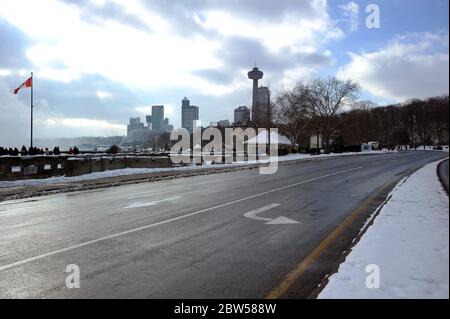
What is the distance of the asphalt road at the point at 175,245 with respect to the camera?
193 inches

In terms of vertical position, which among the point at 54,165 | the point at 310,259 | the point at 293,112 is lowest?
the point at 310,259

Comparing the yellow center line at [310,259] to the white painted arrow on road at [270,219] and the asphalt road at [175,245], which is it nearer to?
the asphalt road at [175,245]

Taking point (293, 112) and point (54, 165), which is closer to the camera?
point (54, 165)

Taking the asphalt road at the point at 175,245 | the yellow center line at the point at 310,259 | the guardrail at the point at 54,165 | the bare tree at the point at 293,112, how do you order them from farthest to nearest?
the bare tree at the point at 293,112
the guardrail at the point at 54,165
the asphalt road at the point at 175,245
the yellow center line at the point at 310,259

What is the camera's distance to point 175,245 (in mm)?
6875

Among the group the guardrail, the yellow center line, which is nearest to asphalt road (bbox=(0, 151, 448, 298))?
the yellow center line

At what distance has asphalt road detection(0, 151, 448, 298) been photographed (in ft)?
16.1

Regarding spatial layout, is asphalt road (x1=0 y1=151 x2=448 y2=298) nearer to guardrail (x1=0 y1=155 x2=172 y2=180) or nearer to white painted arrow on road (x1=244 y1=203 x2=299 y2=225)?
white painted arrow on road (x1=244 y1=203 x2=299 y2=225)

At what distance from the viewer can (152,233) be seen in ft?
25.5

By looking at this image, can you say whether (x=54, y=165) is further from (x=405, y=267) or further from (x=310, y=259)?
(x=405, y=267)

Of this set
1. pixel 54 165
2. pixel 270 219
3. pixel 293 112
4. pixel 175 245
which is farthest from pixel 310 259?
pixel 293 112

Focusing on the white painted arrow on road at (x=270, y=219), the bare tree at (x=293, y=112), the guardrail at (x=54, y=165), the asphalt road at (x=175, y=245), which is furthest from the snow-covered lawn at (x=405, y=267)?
the bare tree at (x=293, y=112)

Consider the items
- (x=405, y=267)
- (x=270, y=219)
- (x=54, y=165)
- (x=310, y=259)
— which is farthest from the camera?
(x=54, y=165)
